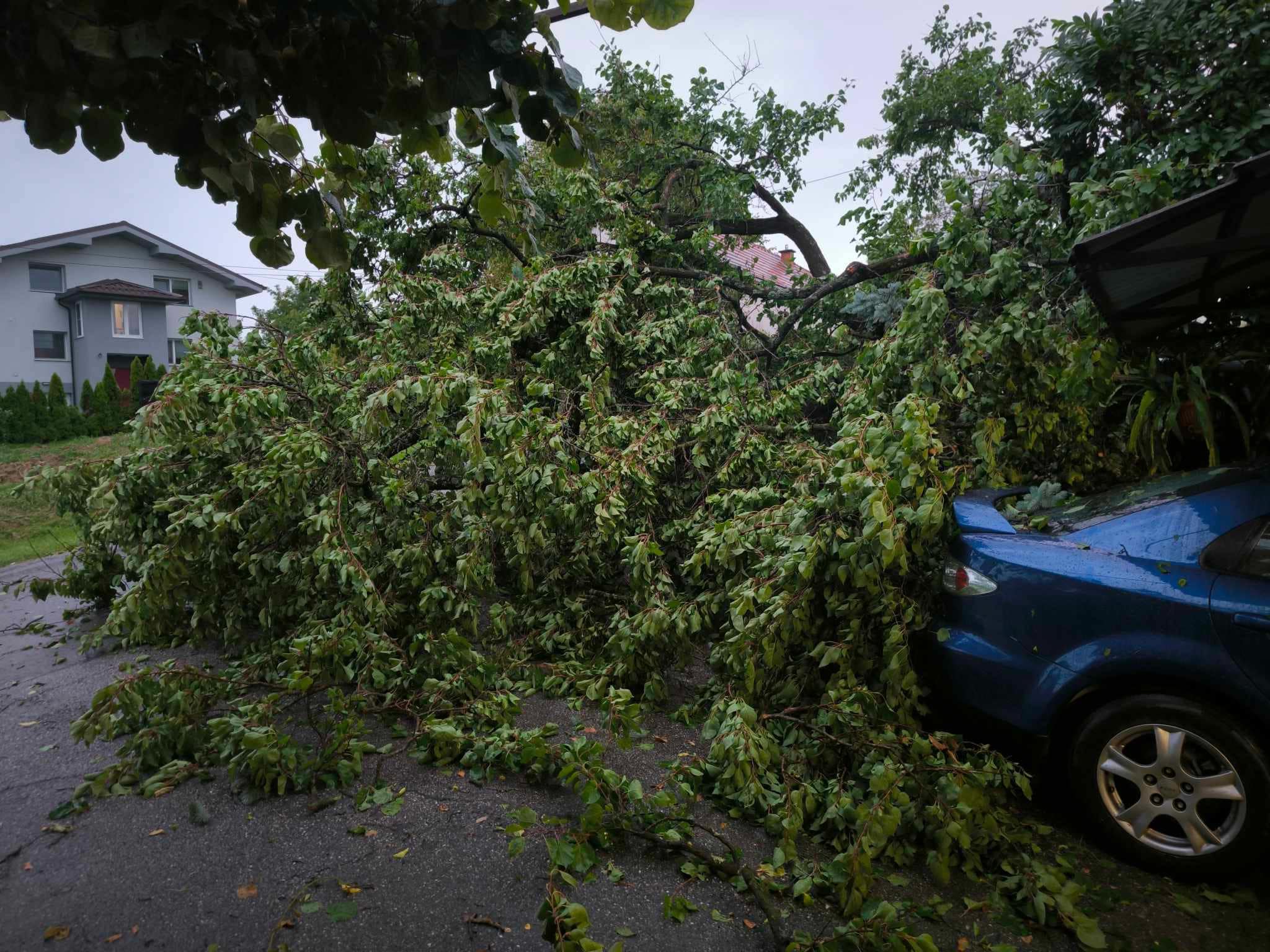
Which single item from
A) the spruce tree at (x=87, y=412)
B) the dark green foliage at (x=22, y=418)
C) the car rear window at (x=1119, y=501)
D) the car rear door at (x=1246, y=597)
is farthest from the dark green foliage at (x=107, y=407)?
the car rear door at (x=1246, y=597)

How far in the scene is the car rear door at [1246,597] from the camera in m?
2.74

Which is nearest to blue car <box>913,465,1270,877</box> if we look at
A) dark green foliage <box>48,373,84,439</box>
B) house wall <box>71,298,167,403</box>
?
dark green foliage <box>48,373,84,439</box>

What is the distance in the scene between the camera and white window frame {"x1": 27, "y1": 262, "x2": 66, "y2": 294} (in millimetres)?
27189

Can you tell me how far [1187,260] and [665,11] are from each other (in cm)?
282

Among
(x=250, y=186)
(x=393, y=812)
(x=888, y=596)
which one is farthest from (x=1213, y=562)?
(x=250, y=186)

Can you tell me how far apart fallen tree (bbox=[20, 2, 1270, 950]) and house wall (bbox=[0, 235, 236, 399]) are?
77.6 ft

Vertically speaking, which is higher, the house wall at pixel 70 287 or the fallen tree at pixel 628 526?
the house wall at pixel 70 287

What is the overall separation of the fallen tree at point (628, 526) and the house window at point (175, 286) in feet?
93.5

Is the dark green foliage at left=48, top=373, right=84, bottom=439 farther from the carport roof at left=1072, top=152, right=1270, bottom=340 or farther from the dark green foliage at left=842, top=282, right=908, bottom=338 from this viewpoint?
the carport roof at left=1072, top=152, right=1270, bottom=340

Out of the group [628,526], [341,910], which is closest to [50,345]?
[628,526]

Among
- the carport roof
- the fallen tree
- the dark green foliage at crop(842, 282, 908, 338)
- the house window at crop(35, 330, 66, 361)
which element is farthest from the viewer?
the house window at crop(35, 330, 66, 361)

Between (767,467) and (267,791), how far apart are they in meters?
3.55

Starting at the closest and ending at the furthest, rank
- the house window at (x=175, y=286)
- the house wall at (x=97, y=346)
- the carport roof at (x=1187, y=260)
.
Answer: the carport roof at (x=1187, y=260) → the house wall at (x=97, y=346) → the house window at (x=175, y=286)

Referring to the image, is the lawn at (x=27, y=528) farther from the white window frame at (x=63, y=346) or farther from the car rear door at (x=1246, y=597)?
the white window frame at (x=63, y=346)
